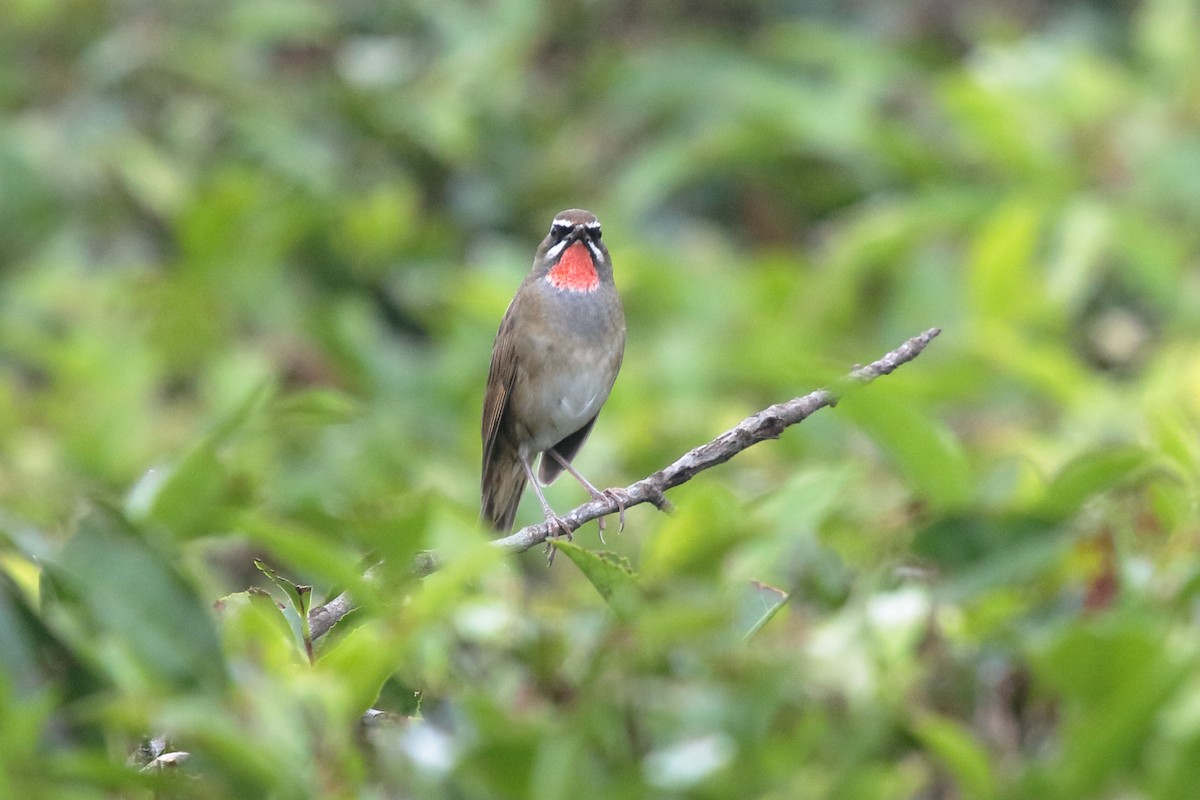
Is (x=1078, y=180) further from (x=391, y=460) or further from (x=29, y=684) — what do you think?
(x=29, y=684)

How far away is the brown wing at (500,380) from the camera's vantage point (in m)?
3.94

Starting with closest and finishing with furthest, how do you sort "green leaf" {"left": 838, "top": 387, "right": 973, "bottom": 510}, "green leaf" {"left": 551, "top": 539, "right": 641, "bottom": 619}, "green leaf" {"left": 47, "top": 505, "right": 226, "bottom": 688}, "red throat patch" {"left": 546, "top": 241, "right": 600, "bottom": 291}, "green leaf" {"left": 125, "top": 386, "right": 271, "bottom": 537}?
"green leaf" {"left": 47, "top": 505, "right": 226, "bottom": 688} < "green leaf" {"left": 551, "top": 539, "right": 641, "bottom": 619} < "green leaf" {"left": 125, "top": 386, "right": 271, "bottom": 537} < "green leaf" {"left": 838, "top": 387, "right": 973, "bottom": 510} < "red throat patch" {"left": 546, "top": 241, "right": 600, "bottom": 291}

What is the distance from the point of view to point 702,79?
854cm

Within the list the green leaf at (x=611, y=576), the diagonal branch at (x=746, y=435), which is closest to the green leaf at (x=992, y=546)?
the diagonal branch at (x=746, y=435)

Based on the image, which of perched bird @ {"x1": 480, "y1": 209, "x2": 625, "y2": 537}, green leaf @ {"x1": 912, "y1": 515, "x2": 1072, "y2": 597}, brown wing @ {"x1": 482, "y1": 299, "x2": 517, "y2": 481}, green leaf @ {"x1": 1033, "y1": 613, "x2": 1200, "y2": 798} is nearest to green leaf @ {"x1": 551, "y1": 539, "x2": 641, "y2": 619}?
green leaf @ {"x1": 1033, "y1": 613, "x2": 1200, "y2": 798}

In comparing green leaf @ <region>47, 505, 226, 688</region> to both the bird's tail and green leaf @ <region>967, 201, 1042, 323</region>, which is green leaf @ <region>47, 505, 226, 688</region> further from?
green leaf @ <region>967, 201, 1042, 323</region>

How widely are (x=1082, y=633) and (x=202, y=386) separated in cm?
505

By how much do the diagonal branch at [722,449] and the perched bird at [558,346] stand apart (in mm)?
1161

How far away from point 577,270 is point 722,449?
1.50 meters

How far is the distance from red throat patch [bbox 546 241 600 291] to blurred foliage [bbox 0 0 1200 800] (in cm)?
48

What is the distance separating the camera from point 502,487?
4.25 m

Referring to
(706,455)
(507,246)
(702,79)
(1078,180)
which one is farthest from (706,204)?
(706,455)

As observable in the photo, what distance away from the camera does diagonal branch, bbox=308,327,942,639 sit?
2.09 meters

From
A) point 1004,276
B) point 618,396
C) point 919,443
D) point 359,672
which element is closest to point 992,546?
point 919,443
